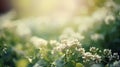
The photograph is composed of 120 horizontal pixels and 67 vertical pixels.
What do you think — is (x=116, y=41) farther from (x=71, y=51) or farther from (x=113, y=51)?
(x=71, y=51)

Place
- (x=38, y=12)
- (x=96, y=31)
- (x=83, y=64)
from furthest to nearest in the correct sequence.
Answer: (x=38, y=12), (x=96, y=31), (x=83, y=64)

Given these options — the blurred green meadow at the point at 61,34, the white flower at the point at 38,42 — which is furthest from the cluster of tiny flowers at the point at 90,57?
the white flower at the point at 38,42

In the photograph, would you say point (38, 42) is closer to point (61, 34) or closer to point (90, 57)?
point (61, 34)

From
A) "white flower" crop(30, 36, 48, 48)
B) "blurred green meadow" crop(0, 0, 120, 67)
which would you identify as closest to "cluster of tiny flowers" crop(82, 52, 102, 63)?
"blurred green meadow" crop(0, 0, 120, 67)

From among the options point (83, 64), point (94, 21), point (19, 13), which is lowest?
point (83, 64)

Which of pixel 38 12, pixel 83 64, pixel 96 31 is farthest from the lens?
pixel 38 12

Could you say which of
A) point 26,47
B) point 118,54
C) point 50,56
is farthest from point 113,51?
point 26,47

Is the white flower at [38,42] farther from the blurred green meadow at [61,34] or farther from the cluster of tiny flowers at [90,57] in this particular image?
the cluster of tiny flowers at [90,57]

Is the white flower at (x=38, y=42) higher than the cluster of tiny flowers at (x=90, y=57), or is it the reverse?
the white flower at (x=38, y=42)
